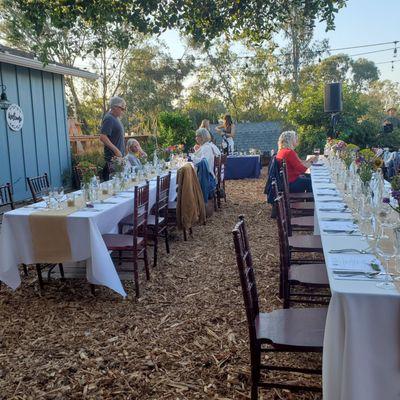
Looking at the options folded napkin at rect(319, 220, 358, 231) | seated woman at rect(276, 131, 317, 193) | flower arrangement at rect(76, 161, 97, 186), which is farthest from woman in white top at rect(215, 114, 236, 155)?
folded napkin at rect(319, 220, 358, 231)

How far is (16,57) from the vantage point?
7.78 metres

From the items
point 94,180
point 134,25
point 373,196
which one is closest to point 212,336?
point 373,196

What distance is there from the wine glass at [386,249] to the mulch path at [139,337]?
0.87 m

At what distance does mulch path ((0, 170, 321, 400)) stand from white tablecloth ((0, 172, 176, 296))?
0.22m

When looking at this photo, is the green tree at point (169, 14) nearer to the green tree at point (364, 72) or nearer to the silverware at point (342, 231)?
the silverware at point (342, 231)

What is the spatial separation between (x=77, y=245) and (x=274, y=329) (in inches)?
81.2

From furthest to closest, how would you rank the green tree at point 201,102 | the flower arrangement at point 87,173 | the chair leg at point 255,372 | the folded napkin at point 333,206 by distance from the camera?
the green tree at point 201,102
the flower arrangement at point 87,173
the folded napkin at point 333,206
the chair leg at point 255,372

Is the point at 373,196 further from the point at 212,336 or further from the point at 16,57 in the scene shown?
the point at 16,57

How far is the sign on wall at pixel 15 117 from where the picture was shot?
26.8ft

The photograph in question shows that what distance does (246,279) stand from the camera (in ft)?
7.18

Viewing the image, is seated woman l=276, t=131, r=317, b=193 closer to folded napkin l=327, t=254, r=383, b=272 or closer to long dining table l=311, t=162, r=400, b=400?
folded napkin l=327, t=254, r=383, b=272

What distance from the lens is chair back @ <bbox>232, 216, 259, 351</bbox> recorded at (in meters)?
2.15

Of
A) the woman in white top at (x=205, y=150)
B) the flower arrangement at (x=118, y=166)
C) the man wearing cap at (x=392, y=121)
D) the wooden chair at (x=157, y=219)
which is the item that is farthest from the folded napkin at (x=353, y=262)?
the man wearing cap at (x=392, y=121)

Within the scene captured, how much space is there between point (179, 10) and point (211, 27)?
34cm
